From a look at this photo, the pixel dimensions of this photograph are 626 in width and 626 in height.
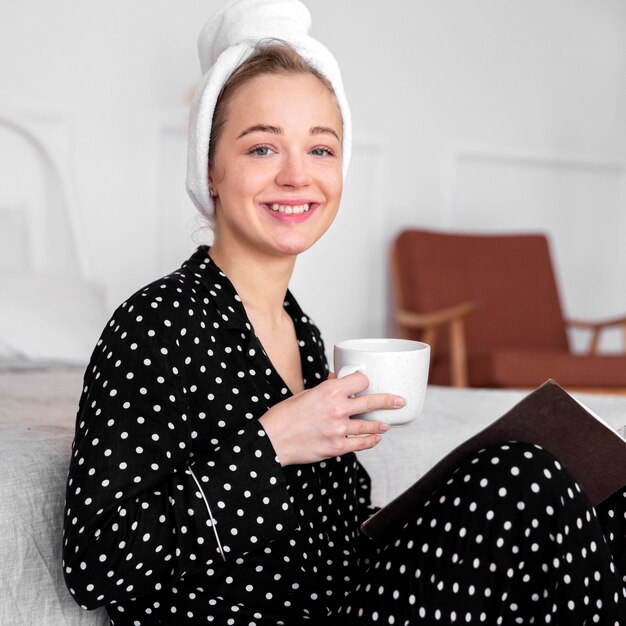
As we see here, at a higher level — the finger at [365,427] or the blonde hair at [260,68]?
the blonde hair at [260,68]

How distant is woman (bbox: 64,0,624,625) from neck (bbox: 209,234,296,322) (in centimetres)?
4

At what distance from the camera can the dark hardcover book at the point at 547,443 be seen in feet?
3.31

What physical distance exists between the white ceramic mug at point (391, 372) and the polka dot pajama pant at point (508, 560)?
104 millimetres

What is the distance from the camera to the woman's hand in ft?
3.11

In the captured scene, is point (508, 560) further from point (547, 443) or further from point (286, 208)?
point (286, 208)

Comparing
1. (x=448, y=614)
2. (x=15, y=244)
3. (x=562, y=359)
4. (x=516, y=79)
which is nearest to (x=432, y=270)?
(x=562, y=359)

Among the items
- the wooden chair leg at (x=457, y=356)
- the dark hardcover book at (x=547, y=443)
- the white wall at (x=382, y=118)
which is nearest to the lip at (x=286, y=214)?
the dark hardcover book at (x=547, y=443)

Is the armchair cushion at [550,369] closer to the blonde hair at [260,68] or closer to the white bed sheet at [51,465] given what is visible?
the white bed sheet at [51,465]

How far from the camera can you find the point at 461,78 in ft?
12.6

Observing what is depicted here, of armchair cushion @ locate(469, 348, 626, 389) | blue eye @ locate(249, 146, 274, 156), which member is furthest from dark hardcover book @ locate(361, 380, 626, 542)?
armchair cushion @ locate(469, 348, 626, 389)

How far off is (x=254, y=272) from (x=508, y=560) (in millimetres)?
489

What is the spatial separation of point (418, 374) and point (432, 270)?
257 centimetres

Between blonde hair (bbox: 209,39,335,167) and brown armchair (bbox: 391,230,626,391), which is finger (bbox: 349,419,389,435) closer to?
blonde hair (bbox: 209,39,335,167)

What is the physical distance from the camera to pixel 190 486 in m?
0.91
